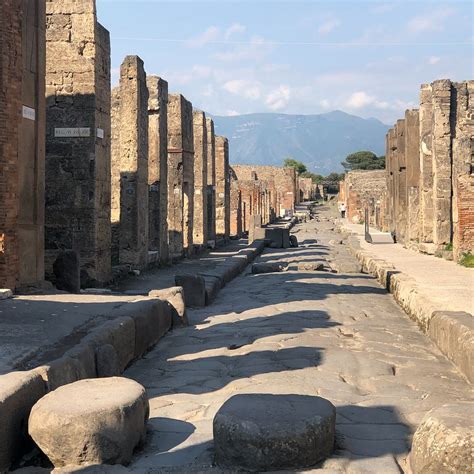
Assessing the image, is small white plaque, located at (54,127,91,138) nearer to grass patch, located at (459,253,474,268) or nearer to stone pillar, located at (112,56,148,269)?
stone pillar, located at (112,56,148,269)

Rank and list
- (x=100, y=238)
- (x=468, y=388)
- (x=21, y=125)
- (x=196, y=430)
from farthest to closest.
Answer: (x=100, y=238)
(x=21, y=125)
(x=468, y=388)
(x=196, y=430)

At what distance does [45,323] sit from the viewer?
5922 mm

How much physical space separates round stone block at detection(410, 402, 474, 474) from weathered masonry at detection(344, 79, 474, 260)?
41.9 ft

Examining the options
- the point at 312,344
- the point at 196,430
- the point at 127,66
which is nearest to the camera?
the point at 196,430

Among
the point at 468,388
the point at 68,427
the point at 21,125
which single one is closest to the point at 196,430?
the point at 68,427

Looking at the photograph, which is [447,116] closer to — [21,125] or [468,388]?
[21,125]

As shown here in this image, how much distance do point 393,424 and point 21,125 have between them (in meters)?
6.65

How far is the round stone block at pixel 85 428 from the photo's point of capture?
352cm

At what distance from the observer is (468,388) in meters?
5.23

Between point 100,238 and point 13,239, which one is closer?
point 13,239

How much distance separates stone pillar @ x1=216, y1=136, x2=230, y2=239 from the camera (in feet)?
90.7

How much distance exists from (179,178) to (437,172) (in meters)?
7.13

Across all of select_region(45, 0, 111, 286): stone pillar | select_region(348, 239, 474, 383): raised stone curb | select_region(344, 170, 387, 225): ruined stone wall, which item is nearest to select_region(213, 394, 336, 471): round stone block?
select_region(348, 239, 474, 383): raised stone curb

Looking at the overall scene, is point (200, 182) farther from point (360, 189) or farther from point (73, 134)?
point (360, 189)
